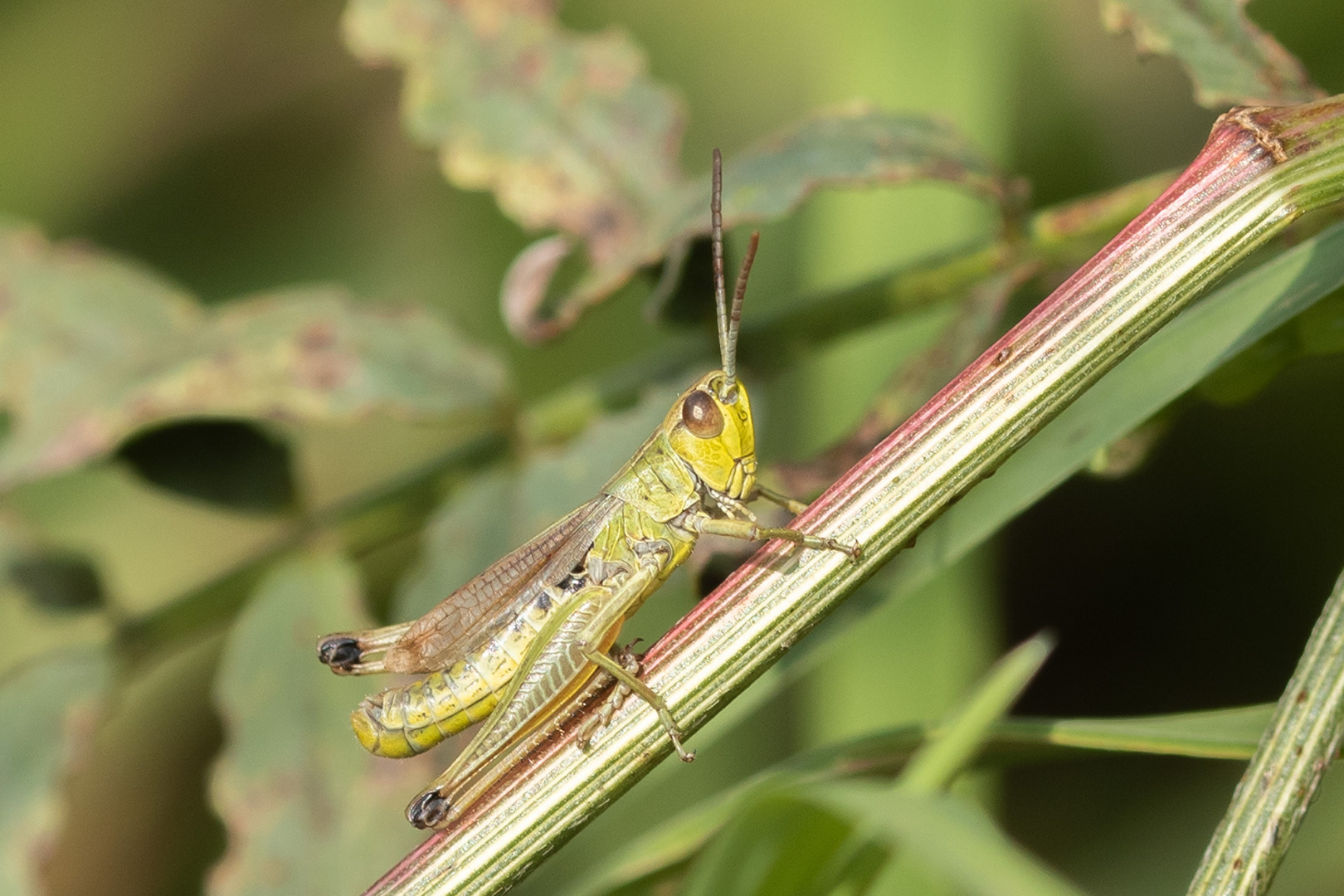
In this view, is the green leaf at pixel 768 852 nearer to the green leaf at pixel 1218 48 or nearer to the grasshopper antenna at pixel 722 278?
the grasshopper antenna at pixel 722 278

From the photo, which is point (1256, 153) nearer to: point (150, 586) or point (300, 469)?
point (300, 469)

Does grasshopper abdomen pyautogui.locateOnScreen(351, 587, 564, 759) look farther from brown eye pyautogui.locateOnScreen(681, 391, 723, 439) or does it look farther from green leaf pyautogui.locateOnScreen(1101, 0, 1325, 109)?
green leaf pyautogui.locateOnScreen(1101, 0, 1325, 109)

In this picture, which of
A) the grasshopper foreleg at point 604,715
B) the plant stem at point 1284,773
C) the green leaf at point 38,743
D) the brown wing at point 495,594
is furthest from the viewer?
the green leaf at point 38,743

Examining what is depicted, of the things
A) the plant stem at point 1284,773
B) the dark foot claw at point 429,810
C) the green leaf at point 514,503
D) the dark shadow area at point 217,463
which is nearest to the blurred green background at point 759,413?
the dark shadow area at point 217,463

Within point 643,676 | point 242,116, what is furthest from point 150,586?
point 643,676

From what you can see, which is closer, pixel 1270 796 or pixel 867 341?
pixel 1270 796

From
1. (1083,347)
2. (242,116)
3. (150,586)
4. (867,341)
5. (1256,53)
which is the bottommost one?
(1083,347)

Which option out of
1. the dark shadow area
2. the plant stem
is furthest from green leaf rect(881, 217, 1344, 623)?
the dark shadow area
